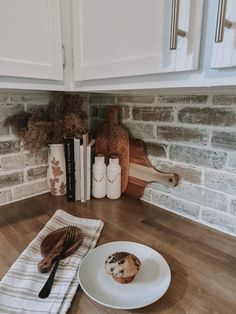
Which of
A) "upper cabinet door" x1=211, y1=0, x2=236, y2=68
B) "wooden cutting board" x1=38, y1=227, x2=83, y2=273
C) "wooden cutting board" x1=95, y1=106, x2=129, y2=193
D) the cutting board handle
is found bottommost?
"wooden cutting board" x1=38, y1=227, x2=83, y2=273

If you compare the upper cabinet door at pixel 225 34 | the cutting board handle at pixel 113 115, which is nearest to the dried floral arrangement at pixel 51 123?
the cutting board handle at pixel 113 115

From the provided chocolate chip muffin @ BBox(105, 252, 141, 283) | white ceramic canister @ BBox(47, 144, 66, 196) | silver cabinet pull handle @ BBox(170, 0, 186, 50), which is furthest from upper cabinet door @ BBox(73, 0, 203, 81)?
chocolate chip muffin @ BBox(105, 252, 141, 283)

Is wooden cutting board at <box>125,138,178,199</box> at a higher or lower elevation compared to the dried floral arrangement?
lower

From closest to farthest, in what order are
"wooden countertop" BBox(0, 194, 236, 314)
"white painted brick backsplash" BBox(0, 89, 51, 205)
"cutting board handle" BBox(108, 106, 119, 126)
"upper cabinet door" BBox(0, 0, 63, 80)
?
"wooden countertop" BBox(0, 194, 236, 314) → "upper cabinet door" BBox(0, 0, 63, 80) → "white painted brick backsplash" BBox(0, 89, 51, 205) → "cutting board handle" BBox(108, 106, 119, 126)

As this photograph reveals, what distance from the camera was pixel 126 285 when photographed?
0.57m

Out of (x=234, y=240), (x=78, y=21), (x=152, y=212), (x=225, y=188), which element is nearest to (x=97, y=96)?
(x=78, y=21)

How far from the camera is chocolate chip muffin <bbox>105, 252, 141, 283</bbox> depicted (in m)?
0.55

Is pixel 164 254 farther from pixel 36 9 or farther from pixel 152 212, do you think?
pixel 36 9

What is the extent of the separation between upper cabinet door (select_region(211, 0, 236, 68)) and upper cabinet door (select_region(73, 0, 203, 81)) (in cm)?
5

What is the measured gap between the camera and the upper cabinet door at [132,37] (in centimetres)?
Answer: 50

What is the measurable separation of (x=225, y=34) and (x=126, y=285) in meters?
0.61

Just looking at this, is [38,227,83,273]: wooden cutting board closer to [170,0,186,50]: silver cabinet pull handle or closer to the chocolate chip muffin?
the chocolate chip muffin

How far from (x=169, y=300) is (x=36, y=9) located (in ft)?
2.92

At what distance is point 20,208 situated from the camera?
100 cm
